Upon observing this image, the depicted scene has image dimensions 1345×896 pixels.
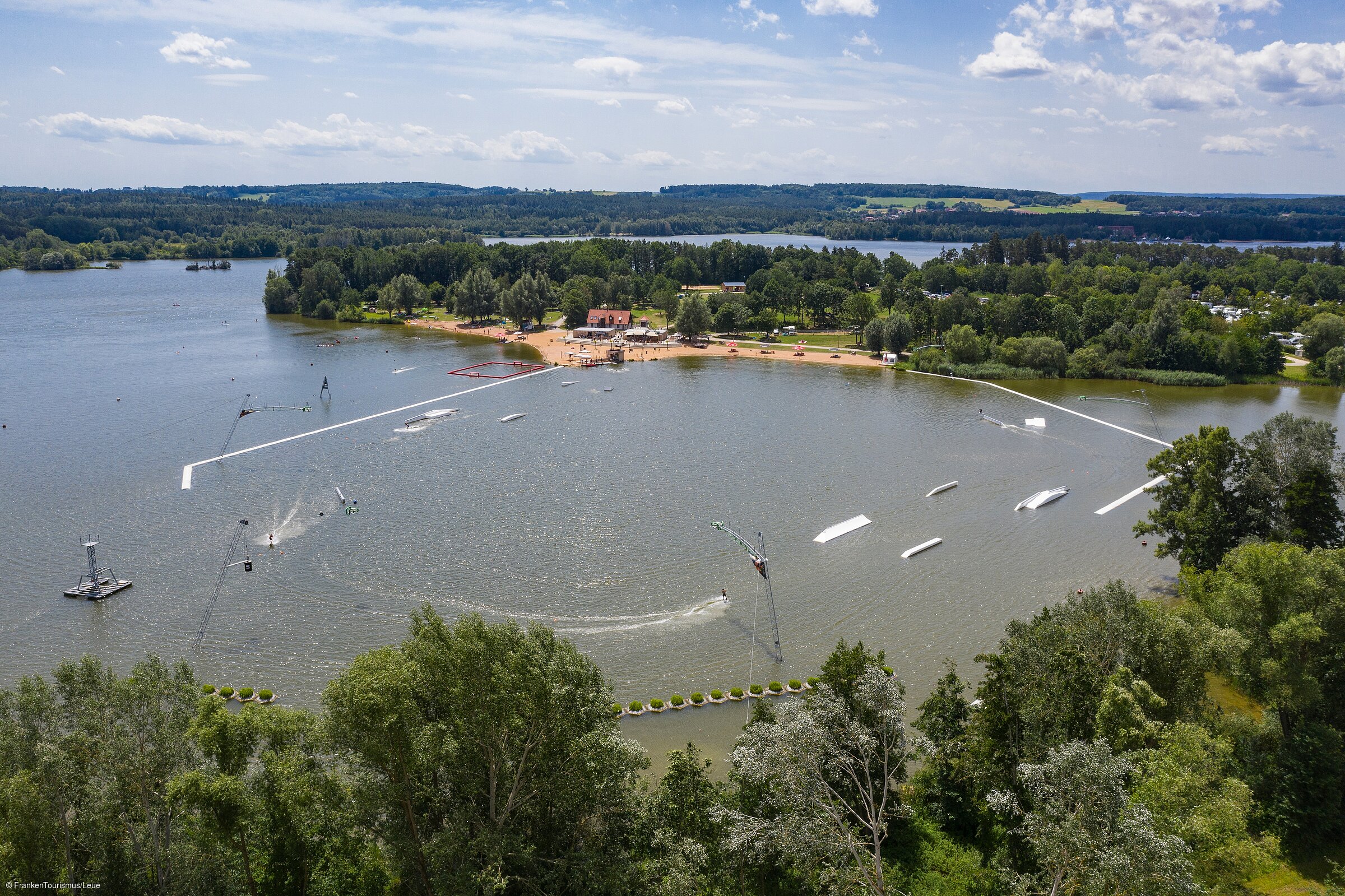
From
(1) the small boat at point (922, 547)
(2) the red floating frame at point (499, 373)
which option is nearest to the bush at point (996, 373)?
(2) the red floating frame at point (499, 373)

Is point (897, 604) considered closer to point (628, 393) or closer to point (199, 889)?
point (199, 889)

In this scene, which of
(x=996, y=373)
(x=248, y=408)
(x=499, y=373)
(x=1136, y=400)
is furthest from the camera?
(x=996, y=373)

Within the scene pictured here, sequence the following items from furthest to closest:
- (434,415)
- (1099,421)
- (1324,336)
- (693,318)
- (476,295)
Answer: (476,295) → (693,318) → (1324,336) → (1099,421) → (434,415)

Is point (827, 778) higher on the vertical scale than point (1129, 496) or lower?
higher

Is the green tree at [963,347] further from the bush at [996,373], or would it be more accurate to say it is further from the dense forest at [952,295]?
the bush at [996,373]

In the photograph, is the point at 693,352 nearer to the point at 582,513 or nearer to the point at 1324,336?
the point at 582,513

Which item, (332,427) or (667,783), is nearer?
(667,783)

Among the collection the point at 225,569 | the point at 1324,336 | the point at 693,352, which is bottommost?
the point at 225,569

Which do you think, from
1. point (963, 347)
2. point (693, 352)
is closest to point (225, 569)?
point (693, 352)
